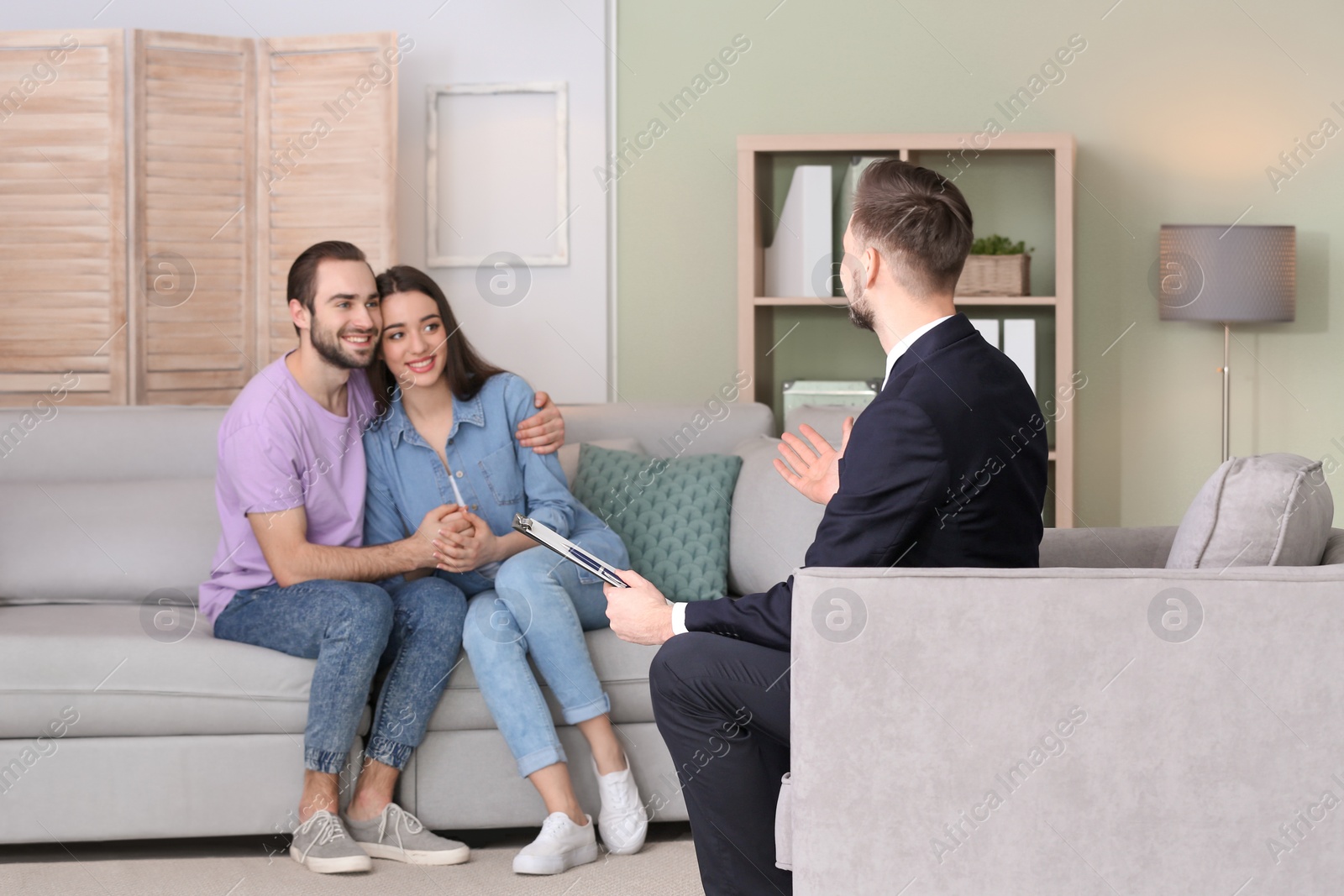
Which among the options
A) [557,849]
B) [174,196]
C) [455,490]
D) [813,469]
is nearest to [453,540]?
[455,490]

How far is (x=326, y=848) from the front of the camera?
1.93 metres

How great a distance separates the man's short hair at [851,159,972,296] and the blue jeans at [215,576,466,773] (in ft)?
3.30

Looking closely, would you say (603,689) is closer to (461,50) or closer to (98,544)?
(98,544)

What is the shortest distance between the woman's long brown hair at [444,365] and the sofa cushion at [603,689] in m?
0.57

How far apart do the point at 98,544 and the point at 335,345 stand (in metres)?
0.65

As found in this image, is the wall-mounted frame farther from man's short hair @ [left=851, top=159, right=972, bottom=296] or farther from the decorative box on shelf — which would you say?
man's short hair @ [left=851, top=159, right=972, bottom=296]

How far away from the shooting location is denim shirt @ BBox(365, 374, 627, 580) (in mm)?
2275

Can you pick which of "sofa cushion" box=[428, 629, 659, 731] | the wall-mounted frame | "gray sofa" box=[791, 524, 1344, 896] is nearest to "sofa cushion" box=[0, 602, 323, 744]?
"sofa cushion" box=[428, 629, 659, 731]

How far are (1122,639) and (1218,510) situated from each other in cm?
27

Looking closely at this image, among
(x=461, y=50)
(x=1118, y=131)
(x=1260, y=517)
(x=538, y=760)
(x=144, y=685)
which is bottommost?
(x=538, y=760)

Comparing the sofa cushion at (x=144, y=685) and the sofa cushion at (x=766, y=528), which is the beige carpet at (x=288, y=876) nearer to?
the sofa cushion at (x=144, y=685)

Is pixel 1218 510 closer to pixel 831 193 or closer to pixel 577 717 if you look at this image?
pixel 577 717

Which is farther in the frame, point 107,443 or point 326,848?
point 107,443

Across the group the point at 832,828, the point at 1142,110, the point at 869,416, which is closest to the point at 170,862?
the point at 832,828
